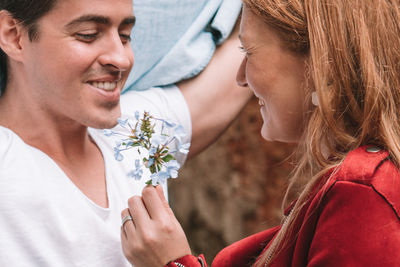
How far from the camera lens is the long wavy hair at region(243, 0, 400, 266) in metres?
1.32

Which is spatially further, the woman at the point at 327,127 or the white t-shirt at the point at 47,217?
the white t-shirt at the point at 47,217

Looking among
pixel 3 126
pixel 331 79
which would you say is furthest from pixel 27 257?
pixel 331 79

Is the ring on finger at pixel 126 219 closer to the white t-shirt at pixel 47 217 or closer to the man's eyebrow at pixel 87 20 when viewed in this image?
the white t-shirt at pixel 47 217

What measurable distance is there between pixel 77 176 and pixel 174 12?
A: 30.9 inches

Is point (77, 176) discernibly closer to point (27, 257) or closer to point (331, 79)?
point (27, 257)

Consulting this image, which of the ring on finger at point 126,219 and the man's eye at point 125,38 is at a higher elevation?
the man's eye at point 125,38

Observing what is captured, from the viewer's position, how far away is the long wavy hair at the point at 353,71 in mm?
1317

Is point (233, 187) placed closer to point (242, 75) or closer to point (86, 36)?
point (242, 75)

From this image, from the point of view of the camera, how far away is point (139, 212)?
4.91ft

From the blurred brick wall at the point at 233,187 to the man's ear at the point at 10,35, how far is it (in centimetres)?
257

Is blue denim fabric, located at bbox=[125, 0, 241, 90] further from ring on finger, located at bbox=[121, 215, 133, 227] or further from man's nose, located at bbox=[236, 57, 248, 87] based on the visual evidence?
ring on finger, located at bbox=[121, 215, 133, 227]

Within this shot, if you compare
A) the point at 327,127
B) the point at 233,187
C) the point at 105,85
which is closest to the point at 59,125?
the point at 105,85

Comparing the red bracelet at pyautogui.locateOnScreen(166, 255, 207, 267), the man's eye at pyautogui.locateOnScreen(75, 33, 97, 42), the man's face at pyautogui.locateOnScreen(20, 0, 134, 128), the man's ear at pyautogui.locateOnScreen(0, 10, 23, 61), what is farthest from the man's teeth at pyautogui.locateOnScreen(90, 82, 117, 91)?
the red bracelet at pyautogui.locateOnScreen(166, 255, 207, 267)

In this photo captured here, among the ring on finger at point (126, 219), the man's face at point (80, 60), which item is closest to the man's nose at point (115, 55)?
the man's face at point (80, 60)
